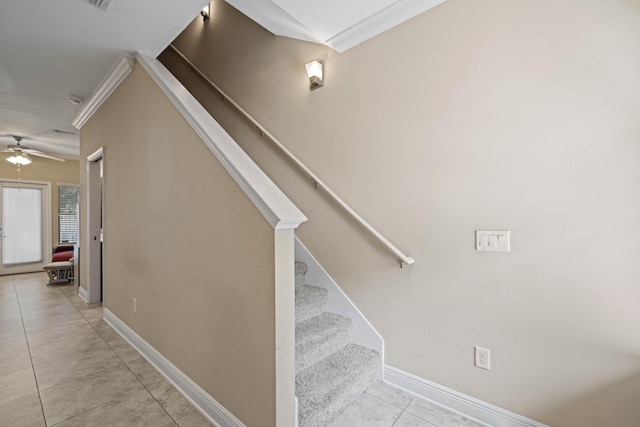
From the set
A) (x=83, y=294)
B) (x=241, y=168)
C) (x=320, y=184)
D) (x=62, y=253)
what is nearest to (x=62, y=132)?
(x=83, y=294)

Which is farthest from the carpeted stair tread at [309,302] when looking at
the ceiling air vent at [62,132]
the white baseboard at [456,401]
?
the ceiling air vent at [62,132]

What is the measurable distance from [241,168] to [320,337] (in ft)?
3.99

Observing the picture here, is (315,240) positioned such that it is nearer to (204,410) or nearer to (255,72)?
(204,410)

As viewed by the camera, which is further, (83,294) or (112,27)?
(83,294)

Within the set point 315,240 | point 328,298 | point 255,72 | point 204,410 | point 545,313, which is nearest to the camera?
point 545,313

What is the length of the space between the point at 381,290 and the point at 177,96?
1901mm

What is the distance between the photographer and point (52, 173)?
252 inches

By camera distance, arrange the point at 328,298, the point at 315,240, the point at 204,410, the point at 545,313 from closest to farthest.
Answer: the point at 545,313 → the point at 204,410 → the point at 328,298 → the point at 315,240

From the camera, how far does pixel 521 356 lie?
1470 mm

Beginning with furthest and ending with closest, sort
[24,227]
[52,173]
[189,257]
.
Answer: [52,173] → [24,227] → [189,257]

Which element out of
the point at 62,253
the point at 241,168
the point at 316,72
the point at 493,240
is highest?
the point at 316,72

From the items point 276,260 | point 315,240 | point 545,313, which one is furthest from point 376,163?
point 545,313

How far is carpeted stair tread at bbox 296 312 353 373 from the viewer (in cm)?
176

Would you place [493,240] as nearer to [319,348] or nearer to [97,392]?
[319,348]
